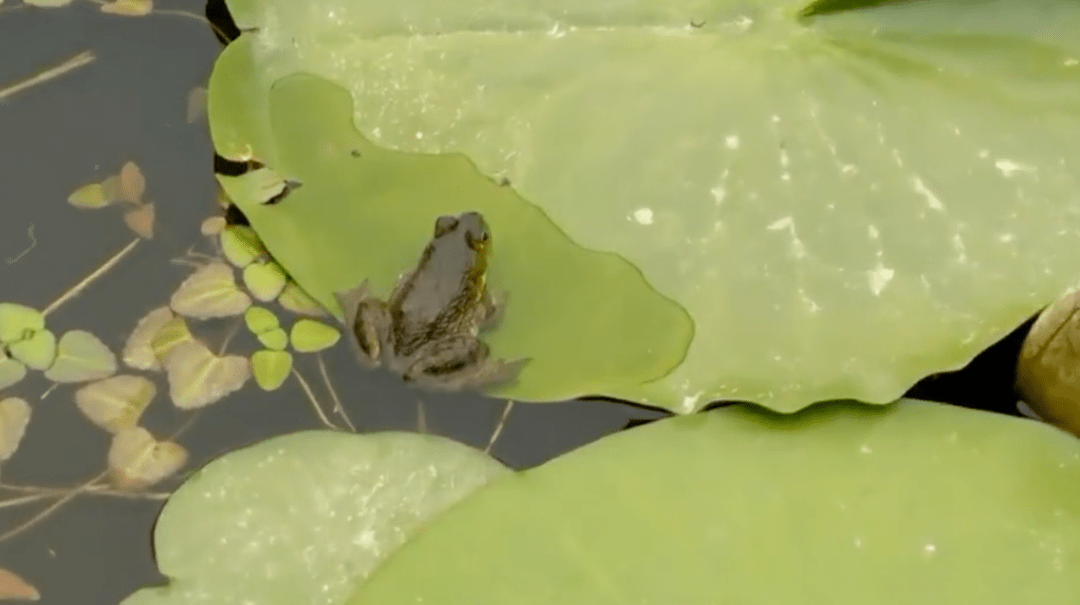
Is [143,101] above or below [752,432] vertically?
above

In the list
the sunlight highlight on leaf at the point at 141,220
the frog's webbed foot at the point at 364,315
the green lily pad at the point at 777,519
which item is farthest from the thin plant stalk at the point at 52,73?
the green lily pad at the point at 777,519

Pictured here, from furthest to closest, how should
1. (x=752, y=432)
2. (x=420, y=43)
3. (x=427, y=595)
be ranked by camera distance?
1. (x=420, y=43)
2. (x=752, y=432)
3. (x=427, y=595)

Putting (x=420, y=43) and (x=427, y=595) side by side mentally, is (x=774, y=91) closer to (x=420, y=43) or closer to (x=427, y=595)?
(x=420, y=43)

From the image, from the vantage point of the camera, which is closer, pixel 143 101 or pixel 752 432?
pixel 752 432

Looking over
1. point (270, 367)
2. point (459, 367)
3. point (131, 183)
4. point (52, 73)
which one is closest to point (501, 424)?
point (459, 367)

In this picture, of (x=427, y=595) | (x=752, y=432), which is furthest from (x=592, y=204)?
(x=427, y=595)

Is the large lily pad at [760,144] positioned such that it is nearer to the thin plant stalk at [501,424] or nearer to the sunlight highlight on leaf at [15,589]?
the thin plant stalk at [501,424]

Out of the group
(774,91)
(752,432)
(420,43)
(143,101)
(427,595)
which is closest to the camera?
(427,595)
